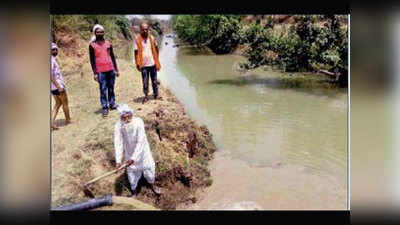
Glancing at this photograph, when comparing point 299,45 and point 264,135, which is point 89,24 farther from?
point 299,45

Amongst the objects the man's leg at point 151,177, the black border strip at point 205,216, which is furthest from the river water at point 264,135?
the man's leg at point 151,177

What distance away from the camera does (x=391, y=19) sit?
4.95 m

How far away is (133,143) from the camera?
16.6 feet

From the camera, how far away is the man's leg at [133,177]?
16.7 ft

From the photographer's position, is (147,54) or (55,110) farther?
(147,54)

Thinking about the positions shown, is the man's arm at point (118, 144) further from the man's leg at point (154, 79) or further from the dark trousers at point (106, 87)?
the man's leg at point (154, 79)

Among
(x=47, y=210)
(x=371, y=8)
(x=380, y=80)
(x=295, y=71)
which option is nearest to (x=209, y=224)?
(x=47, y=210)

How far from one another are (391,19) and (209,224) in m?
2.86

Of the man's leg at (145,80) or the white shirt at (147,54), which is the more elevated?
the white shirt at (147,54)

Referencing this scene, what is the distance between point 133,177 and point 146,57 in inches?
57.8

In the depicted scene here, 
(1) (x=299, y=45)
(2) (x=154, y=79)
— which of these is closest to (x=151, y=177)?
(2) (x=154, y=79)

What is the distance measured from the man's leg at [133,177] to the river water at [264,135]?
0.72 metres

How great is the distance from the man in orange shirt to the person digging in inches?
32.7
